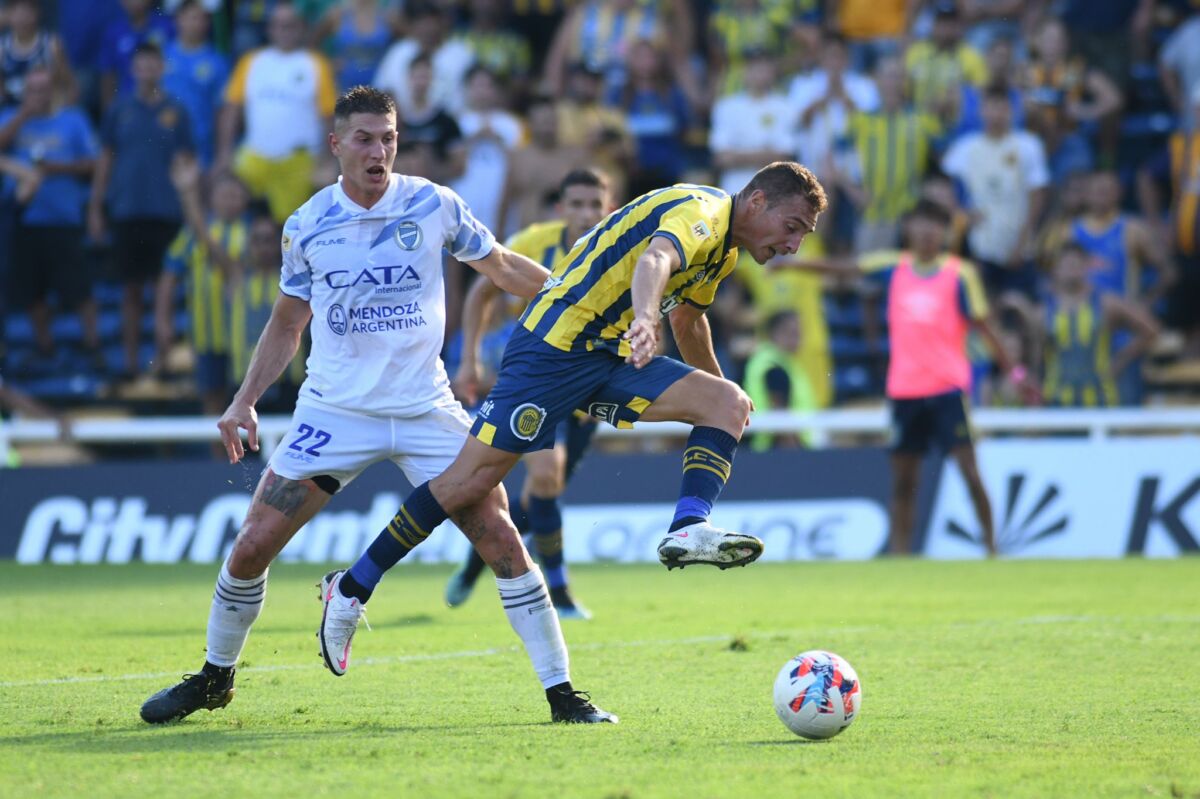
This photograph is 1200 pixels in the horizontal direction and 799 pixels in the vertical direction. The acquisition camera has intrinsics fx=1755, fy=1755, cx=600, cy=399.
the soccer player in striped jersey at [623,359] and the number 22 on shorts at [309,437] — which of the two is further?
the number 22 on shorts at [309,437]

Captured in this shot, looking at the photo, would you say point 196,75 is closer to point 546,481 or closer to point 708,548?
point 546,481

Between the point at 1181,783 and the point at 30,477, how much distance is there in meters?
11.8

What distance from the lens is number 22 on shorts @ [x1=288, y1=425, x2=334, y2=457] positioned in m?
6.79

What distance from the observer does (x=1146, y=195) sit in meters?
17.4

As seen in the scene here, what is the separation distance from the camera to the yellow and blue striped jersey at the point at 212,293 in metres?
16.2

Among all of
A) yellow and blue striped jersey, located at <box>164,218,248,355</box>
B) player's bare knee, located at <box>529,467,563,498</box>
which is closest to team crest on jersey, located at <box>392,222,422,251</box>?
player's bare knee, located at <box>529,467,563,498</box>

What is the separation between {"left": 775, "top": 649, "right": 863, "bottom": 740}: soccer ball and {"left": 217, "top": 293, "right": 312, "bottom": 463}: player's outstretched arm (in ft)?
7.49

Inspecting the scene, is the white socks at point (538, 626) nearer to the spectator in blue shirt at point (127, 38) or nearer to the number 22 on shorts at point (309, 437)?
the number 22 on shorts at point (309, 437)

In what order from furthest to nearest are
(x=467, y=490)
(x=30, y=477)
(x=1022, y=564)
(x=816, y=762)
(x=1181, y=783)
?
(x=30, y=477), (x=1022, y=564), (x=467, y=490), (x=816, y=762), (x=1181, y=783)

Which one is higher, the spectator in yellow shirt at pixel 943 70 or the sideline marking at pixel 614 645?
the spectator in yellow shirt at pixel 943 70

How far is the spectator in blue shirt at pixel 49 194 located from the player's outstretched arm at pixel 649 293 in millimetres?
11659

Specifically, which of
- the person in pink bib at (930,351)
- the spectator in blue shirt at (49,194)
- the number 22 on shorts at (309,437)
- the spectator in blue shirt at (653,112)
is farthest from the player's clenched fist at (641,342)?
the spectator in blue shirt at (49,194)

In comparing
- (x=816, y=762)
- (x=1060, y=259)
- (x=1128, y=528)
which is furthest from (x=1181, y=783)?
(x=1060, y=259)

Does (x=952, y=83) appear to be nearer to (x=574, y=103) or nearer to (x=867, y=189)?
(x=867, y=189)
